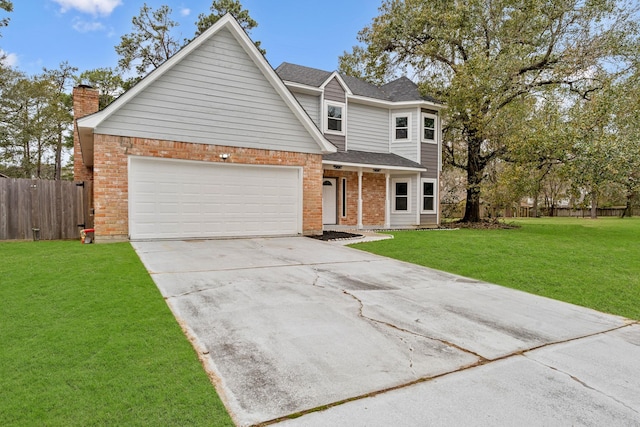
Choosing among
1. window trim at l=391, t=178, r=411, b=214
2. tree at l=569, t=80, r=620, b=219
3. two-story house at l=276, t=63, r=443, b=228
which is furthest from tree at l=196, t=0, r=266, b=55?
tree at l=569, t=80, r=620, b=219

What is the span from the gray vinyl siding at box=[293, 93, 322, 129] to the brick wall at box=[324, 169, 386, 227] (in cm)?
231

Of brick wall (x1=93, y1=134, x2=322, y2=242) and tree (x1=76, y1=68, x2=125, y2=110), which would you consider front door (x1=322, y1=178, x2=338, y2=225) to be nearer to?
brick wall (x1=93, y1=134, x2=322, y2=242)

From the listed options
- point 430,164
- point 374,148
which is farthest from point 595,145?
point 374,148

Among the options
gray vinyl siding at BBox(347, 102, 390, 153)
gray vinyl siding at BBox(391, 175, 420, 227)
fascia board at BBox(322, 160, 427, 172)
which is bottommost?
gray vinyl siding at BBox(391, 175, 420, 227)

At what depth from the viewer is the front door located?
15961 mm

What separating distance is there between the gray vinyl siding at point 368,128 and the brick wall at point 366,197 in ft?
4.54

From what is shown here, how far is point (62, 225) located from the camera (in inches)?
415

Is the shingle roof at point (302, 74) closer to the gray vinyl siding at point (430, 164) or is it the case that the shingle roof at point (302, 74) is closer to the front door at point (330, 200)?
the front door at point (330, 200)

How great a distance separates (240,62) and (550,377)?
10.8m

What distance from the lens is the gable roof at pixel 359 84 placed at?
15.5 metres

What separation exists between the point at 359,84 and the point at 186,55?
9.62 m

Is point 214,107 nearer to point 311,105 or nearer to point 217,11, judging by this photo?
Result: point 311,105

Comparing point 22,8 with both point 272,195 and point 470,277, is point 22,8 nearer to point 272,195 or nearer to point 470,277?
point 272,195

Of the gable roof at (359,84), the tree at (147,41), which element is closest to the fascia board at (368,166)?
the gable roof at (359,84)
